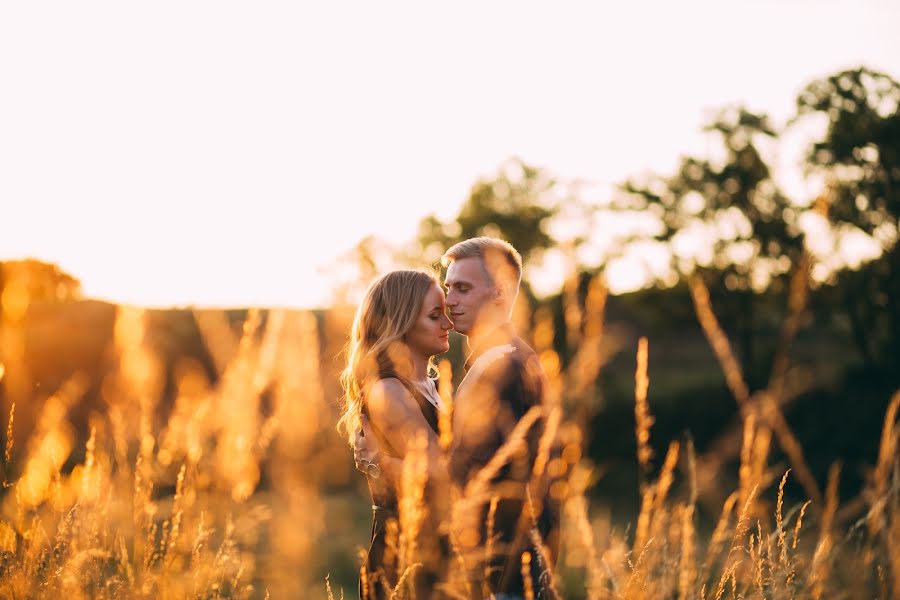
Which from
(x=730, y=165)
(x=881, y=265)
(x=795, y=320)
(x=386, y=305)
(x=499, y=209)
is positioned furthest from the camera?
(x=499, y=209)

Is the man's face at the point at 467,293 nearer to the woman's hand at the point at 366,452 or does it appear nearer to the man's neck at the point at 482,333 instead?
the man's neck at the point at 482,333

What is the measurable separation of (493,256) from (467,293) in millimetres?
205

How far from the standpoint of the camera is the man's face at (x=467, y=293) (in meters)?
3.35

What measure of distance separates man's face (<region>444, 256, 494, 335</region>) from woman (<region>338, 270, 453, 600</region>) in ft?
0.19

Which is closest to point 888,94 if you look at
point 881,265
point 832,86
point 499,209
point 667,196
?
point 832,86

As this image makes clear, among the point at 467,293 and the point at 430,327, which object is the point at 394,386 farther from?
the point at 467,293

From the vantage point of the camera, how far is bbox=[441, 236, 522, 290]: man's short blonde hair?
341 centimetres

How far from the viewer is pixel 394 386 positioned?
295cm

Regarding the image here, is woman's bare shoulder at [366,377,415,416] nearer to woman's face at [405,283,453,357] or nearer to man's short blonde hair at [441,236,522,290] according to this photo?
woman's face at [405,283,453,357]

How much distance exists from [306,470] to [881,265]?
18.6 metres

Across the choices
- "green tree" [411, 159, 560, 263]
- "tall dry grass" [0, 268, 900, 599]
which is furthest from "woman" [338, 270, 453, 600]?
"green tree" [411, 159, 560, 263]

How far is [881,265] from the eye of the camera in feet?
60.6

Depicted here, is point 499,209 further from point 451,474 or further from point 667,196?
point 451,474

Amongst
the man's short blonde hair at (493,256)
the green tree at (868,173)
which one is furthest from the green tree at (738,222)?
the man's short blonde hair at (493,256)
